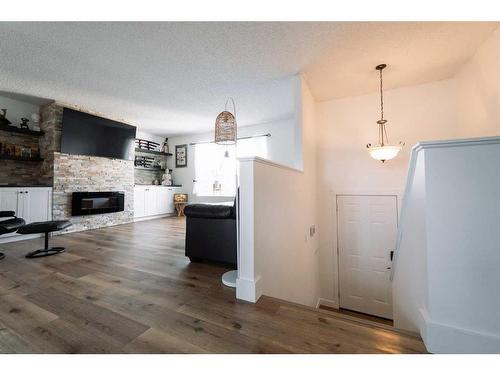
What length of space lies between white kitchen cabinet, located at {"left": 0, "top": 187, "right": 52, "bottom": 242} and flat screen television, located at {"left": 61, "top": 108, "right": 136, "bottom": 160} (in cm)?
89

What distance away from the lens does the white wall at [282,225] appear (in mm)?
1546

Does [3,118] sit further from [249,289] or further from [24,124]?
[249,289]

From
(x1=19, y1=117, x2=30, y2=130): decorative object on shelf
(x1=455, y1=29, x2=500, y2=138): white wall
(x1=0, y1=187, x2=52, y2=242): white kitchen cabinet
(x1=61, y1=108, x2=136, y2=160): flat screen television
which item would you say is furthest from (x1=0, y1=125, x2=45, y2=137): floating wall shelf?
(x1=455, y1=29, x2=500, y2=138): white wall

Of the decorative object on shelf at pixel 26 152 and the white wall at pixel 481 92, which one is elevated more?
the white wall at pixel 481 92

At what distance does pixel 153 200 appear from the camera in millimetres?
5684

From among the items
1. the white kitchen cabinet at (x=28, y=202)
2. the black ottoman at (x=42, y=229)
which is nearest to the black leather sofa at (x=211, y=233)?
the black ottoman at (x=42, y=229)

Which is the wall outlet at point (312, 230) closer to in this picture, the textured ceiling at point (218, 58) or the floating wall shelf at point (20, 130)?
the textured ceiling at point (218, 58)

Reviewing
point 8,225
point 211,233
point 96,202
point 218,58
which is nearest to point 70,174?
point 96,202

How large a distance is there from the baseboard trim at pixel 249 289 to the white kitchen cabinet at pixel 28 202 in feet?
13.2

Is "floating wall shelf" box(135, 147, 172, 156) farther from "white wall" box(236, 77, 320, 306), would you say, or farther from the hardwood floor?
"white wall" box(236, 77, 320, 306)

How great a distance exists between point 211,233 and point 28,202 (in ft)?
11.4

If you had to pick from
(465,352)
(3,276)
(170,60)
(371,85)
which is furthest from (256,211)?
(371,85)
